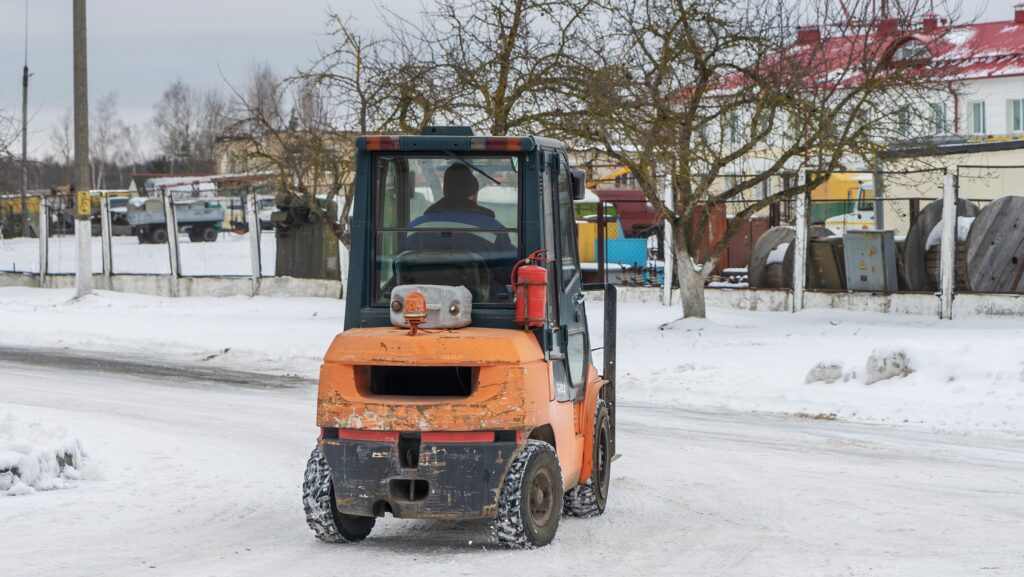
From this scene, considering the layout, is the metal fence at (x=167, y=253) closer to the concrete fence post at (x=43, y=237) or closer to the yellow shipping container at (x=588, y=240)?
the concrete fence post at (x=43, y=237)

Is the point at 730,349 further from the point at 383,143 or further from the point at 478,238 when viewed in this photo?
the point at 383,143

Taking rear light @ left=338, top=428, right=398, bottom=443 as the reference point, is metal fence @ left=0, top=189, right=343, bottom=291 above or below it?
above

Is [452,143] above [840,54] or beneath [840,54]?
beneath

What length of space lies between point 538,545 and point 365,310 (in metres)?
1.67

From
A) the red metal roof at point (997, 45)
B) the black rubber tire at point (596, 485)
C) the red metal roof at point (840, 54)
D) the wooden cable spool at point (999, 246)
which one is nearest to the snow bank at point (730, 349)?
the wooden cable spool at point (999, 246)

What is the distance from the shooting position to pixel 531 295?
7402 millimetres

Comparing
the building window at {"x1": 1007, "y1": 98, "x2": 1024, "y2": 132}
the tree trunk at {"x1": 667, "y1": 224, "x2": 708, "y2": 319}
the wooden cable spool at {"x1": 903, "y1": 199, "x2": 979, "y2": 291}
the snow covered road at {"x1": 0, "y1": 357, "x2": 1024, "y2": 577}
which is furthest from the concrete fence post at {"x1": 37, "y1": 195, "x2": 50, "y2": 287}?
the building window at {"x1": 1007, "y1": 98, "x2": 1024, "y2": 132}

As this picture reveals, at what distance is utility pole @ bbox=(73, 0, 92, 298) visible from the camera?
96.9 ft

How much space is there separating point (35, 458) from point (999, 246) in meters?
15.4

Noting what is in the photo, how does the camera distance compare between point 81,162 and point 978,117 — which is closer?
point 81,162

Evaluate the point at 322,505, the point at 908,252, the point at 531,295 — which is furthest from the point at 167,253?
the point at 531,295

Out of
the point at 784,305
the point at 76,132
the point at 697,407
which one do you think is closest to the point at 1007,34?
the point at 784,305

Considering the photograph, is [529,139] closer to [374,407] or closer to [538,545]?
[374,407]

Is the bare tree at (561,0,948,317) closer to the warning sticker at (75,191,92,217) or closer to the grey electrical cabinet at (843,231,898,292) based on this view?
the grey electrical cabinet at (843,231,898,292)
